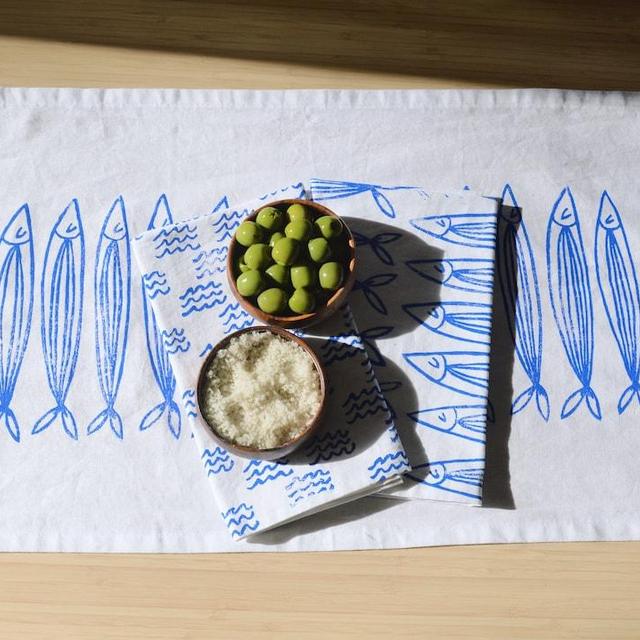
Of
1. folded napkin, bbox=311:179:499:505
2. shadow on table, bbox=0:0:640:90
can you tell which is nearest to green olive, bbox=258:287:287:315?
folded napkin, bbox=311:179:499:505

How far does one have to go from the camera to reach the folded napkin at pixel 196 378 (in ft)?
2.07

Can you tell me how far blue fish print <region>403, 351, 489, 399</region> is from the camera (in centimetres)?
66

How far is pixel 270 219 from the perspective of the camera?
0.63 metres

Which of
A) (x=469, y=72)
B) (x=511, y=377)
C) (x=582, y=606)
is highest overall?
(x=469, y=72)

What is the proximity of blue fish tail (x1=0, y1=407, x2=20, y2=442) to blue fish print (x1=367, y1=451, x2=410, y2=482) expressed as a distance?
34cm

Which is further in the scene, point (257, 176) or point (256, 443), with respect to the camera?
point (257, 176)

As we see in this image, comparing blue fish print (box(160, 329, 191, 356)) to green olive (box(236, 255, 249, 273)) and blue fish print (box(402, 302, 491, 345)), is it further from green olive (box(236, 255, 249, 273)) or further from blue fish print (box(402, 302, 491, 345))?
blue fish print (box(402, 302, 491, 345))

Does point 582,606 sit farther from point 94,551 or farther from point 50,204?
point 50,204

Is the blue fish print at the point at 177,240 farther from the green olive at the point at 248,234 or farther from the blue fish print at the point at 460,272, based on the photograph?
the blue fish print at the point at 460,272

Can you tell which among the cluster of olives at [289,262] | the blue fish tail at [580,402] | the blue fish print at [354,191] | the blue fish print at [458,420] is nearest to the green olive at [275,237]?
the cluster of olives at [289,262]

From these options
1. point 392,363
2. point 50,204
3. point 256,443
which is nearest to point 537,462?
point 392,363

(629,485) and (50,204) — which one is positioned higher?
(50,204)

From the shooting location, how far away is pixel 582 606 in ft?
2.09

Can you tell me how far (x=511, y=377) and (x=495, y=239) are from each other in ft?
0.47
